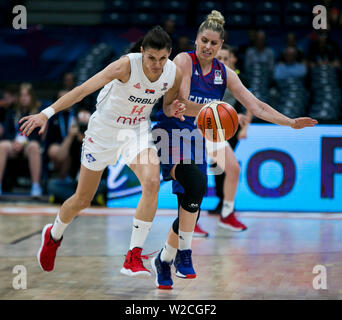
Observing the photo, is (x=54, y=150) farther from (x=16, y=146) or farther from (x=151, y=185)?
(x=151, y=185)

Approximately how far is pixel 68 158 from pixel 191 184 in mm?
5138

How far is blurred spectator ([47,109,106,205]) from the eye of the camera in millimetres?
9096

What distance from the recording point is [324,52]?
37.3 ft

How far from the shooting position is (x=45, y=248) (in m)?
5.15

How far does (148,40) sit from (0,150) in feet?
18.7

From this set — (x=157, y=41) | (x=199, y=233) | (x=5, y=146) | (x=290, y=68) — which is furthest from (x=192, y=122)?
(x=290, y=68)

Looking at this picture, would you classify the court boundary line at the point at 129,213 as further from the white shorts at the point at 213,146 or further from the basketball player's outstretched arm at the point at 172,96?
the basketball player's outstretched arm at the point at 172,96

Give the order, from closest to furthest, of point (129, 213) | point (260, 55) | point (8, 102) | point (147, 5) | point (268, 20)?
point (129, 213), point (8, 102), point (260, 55), point (268, 20), point (147, 5)

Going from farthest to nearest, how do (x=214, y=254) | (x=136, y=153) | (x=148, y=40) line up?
1. (x=214, y=254)
2. (x=136, y=153)
3. (x=148, y=40)

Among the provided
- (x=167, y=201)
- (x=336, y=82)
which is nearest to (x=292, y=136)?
(x=167, y=201)

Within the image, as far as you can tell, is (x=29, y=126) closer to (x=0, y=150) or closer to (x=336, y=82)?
(x=0, y=150)

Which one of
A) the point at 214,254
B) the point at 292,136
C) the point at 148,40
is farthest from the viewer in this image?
the point at 292,136

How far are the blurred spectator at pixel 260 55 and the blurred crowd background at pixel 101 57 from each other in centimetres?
2

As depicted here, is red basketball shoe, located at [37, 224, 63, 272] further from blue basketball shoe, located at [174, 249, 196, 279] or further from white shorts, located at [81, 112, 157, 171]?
blue basketball shoe, located at [174, 249, 196, 279]
